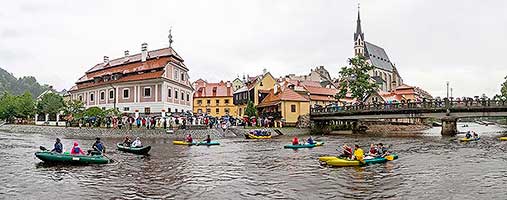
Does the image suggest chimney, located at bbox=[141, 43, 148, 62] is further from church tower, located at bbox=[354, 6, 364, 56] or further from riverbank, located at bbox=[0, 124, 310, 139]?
church tower, located at bbox=[354, 6, 364, 56]

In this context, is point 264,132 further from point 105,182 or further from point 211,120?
point 105,182

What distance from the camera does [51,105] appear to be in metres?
76.1

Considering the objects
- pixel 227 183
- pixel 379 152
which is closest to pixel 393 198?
pixel 227 183

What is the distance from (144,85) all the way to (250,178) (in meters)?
53.0

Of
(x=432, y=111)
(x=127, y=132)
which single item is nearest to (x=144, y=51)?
(x=127, y=132)

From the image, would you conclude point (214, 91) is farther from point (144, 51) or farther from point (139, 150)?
point (139, 150)

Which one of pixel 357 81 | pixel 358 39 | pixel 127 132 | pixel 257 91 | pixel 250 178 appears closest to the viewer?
pixel 250 178

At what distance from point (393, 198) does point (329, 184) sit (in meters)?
4.09

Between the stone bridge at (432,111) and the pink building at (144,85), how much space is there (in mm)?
26643

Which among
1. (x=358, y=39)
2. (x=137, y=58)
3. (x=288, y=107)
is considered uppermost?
(x=358, y=39)

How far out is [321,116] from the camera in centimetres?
7894

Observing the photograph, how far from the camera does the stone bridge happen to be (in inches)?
2354

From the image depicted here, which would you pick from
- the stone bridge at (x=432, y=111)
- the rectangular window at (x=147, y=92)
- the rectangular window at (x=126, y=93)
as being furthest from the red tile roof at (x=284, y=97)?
the rectangular window at (x=126, y=93)

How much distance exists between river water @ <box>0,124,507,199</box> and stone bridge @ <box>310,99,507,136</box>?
2736 cm
